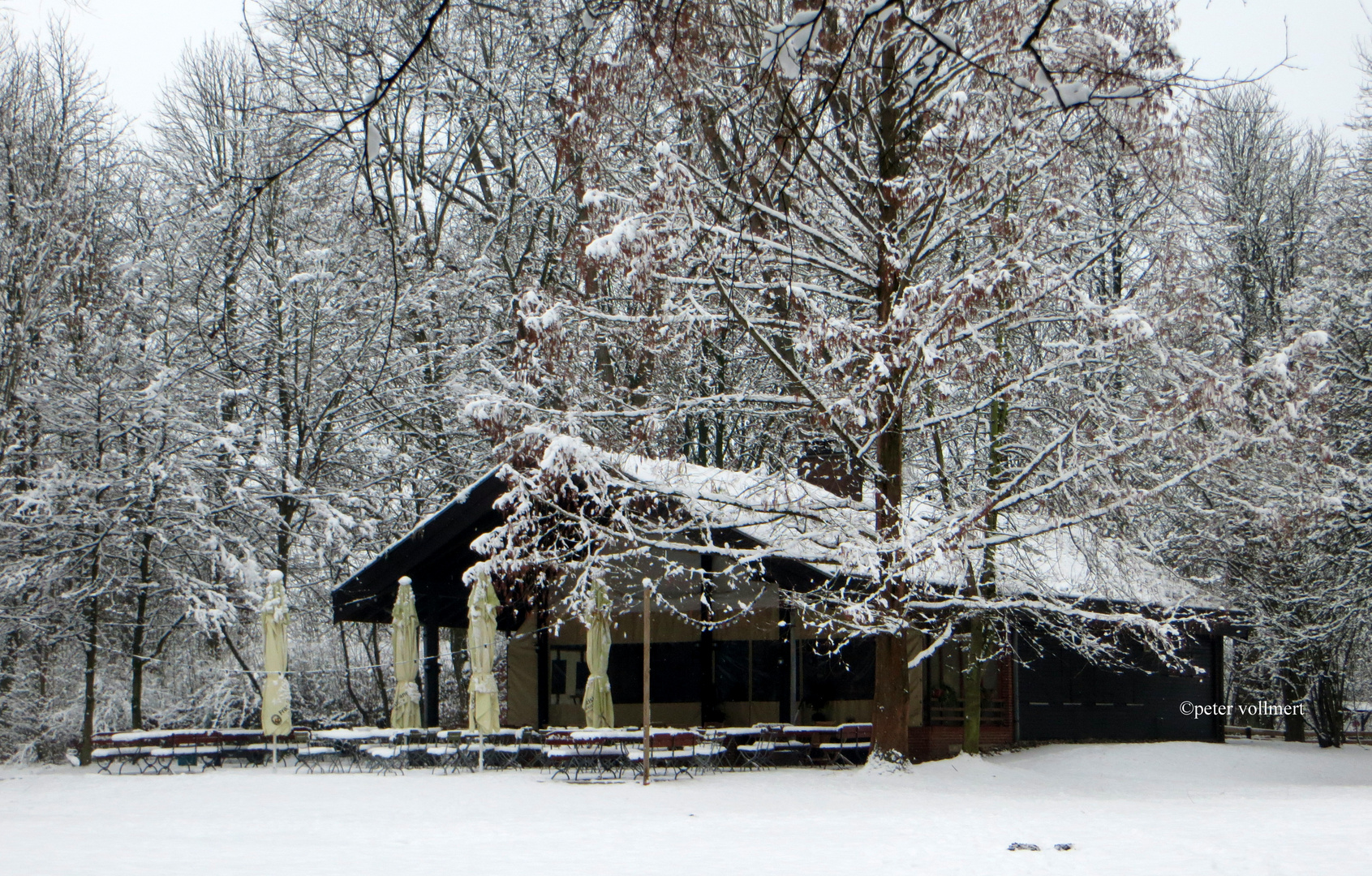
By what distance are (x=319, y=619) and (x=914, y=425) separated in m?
15.2

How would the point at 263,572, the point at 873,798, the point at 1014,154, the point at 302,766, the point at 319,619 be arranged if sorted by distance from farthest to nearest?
the point at 319,619, the point at 263,572, the point at 302,766, the point at 1014,154, the point at 873,798

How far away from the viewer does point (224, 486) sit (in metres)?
21.9

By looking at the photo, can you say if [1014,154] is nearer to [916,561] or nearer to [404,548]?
[916,561]

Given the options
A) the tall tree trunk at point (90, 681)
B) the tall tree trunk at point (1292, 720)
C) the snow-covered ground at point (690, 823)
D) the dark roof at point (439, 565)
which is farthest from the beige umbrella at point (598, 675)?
the tall tree trunk at point (1292, 720)

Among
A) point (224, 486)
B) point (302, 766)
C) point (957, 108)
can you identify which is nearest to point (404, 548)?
point (302, 766)

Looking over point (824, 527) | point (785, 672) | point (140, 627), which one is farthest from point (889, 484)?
point (140, 627)

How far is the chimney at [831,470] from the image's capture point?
1578 centimetres

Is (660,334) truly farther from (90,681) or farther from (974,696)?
(90,681)

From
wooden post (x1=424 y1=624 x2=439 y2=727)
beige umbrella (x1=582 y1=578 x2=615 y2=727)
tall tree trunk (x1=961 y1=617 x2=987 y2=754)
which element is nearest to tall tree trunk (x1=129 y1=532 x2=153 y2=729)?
wooden post (x1=424 y1=624 x2=439 y2=727)

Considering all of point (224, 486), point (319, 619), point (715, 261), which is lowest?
point (319, 619)

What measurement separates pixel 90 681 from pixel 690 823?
1241cm

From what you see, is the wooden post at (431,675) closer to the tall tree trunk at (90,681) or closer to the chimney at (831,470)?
the tall tree trunk at (90,681)

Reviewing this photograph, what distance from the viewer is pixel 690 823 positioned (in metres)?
10.8

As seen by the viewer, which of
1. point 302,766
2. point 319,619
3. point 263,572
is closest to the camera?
point 302,766
